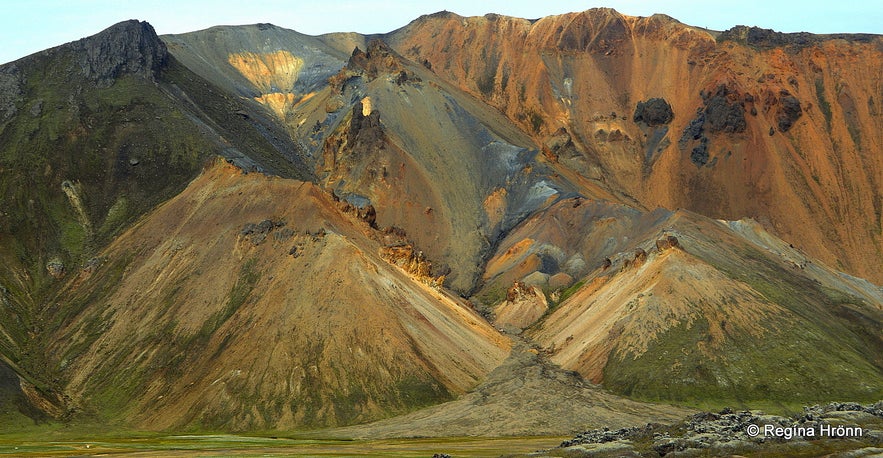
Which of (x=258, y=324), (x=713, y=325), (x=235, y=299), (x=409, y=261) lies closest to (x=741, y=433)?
(x=713, y=325)

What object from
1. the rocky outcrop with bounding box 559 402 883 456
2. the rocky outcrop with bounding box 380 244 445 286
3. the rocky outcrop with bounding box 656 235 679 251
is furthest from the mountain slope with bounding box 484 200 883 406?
the rocky outcrop with bounding box 559 402 883 456

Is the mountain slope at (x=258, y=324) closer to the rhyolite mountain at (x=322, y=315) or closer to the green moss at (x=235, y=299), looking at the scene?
the green moss at (x=235, y=299)

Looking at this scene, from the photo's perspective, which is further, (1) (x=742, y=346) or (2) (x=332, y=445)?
(1) (x=742, y=346)

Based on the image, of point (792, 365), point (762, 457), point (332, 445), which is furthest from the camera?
point (792, 365)

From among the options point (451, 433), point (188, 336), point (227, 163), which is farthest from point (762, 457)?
point (227, 163)

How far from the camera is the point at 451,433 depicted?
4621 inches

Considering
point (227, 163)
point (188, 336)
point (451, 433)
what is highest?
point (227, 163)

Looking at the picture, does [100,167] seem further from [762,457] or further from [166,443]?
[762,457]

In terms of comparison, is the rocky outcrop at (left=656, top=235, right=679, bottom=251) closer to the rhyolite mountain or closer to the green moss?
the rhyolite mountain

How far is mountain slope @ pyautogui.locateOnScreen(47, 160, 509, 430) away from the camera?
12781cm

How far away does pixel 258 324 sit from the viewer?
452 feet

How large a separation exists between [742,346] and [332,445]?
63046 mm

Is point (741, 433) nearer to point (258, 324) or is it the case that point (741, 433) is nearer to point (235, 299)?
point (258, 324)

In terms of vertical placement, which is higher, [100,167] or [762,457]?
[100,167]
